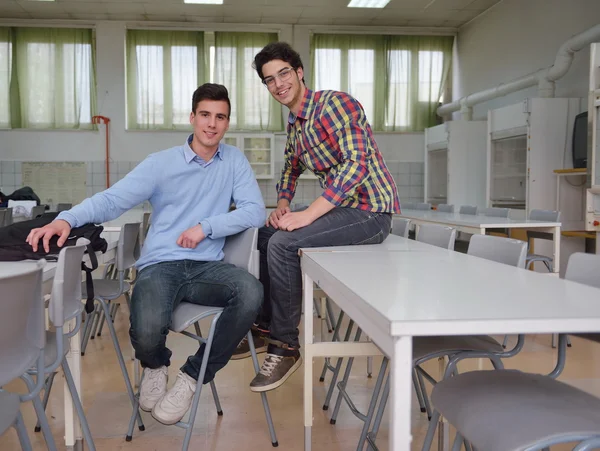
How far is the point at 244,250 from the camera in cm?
216

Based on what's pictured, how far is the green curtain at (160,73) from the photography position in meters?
8.04

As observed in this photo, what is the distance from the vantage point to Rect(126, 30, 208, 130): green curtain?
804 centimetres

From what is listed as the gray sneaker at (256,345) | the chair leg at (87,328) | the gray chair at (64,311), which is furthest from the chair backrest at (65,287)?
the chair leg at (87,328)

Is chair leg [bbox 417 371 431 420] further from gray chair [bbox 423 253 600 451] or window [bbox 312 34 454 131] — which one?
window [bbox 312 34 454 131]

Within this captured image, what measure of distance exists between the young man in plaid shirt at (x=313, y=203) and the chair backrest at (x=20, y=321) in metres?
0.85

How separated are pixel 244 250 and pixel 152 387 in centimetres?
58

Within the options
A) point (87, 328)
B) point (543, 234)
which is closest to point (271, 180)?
point (543, 234)

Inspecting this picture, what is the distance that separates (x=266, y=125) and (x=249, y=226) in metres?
6.19

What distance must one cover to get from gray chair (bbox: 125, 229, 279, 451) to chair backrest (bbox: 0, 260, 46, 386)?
685mm

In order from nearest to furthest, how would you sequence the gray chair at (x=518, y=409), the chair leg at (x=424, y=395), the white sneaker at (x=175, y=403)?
the gray chair at (x=518, y=409)
the white sneaker at (x=175, y=403)
the chair leg at (x=424, y=395)

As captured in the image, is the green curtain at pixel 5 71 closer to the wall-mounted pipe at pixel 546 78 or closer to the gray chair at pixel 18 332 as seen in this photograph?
the wall-mounted pipe at pixel 546 78

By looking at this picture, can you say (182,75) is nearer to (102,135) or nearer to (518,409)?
(102,135)

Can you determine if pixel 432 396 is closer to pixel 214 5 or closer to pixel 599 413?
pixel 599 413

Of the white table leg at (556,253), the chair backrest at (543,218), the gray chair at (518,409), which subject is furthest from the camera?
the chair backrest at (543,218)
